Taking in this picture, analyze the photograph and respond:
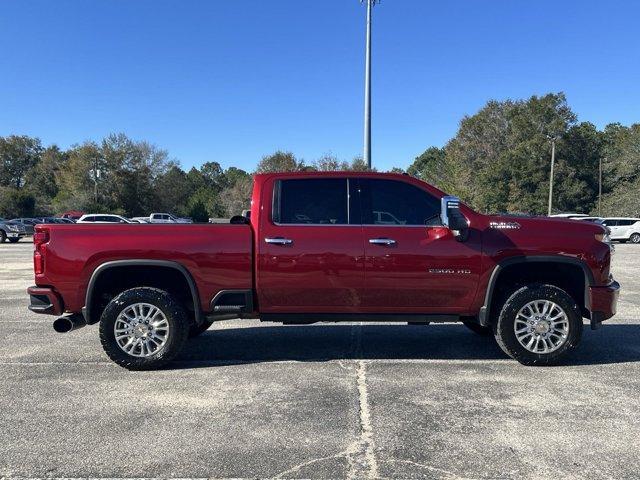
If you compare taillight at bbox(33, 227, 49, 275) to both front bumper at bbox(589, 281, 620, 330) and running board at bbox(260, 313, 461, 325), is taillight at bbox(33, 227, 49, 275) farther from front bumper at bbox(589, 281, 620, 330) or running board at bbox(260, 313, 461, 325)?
front bumper at bbox(589, 281, 620, 330)

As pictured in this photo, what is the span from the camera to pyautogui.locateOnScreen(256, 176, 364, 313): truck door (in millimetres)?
5258

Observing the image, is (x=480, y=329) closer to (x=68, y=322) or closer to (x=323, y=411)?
(x=323, y=411)

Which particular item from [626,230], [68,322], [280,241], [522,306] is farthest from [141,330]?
[626,230]

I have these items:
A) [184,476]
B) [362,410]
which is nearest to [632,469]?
[362,410]

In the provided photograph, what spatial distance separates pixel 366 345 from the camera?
6.38m

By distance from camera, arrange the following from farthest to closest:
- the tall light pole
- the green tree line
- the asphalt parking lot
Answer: the green tree line
the tall light pole
the asphalt parking lot

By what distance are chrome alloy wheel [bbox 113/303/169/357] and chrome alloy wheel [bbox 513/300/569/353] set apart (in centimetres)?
357

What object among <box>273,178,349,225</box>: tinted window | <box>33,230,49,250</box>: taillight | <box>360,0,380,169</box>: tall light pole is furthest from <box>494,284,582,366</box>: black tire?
<box>360,0,380,169</box>: tall light pole

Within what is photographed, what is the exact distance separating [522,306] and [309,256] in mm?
2200

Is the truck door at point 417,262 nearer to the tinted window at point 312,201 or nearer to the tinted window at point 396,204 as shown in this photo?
the tinted window at point 396,204

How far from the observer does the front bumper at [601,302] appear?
536 centimetres

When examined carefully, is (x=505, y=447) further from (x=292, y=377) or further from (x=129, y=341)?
(x=129, y=341)

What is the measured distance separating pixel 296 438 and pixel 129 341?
2.37m

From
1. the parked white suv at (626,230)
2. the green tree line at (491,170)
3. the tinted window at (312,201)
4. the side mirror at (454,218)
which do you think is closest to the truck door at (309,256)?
the tinted window at (312,201)
